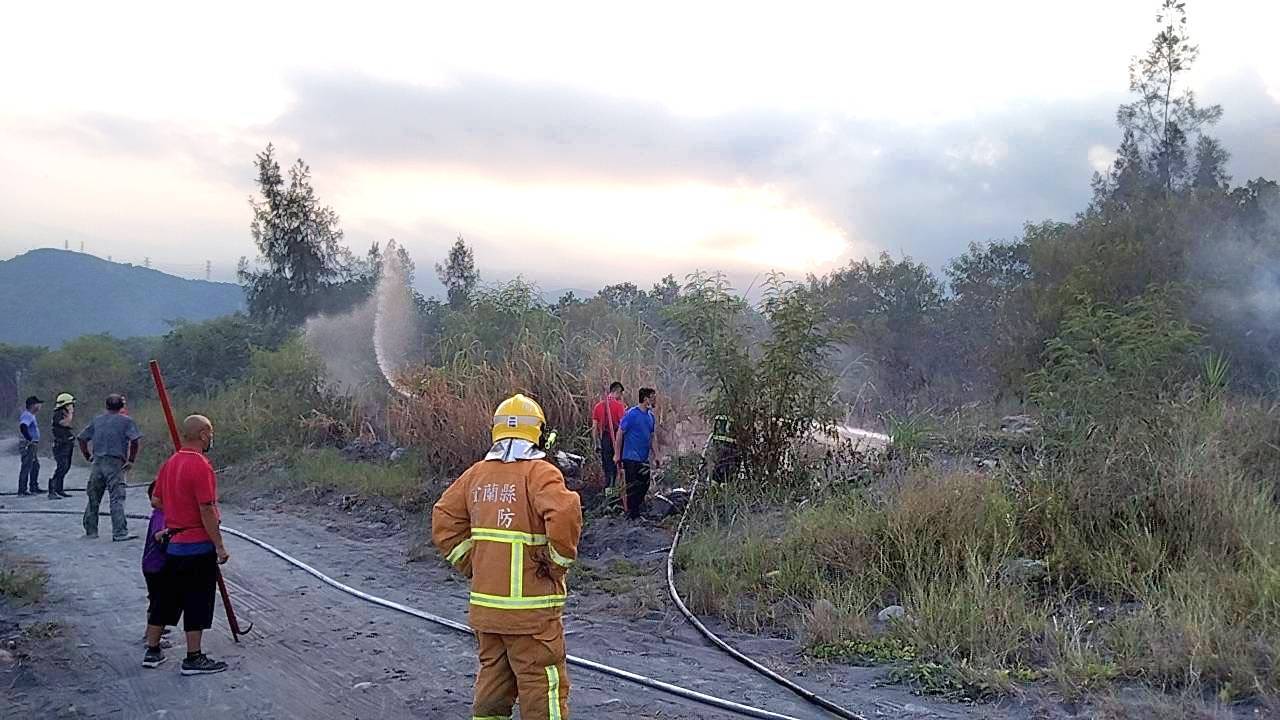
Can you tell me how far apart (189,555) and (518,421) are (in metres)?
3.54

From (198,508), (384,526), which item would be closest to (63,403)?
(384,526)

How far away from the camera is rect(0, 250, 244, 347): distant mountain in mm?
84000

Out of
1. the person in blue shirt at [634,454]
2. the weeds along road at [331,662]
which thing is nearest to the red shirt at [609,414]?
the person in blue shirt at [634,454]

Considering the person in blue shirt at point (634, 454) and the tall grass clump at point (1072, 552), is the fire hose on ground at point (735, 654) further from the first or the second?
the person in blue shirt at point (634, 454)

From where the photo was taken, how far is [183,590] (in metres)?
7.01

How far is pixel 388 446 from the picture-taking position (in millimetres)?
17562

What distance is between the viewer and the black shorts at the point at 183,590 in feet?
22.9

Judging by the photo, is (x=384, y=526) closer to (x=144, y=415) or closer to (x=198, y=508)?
(x=198, y=508)

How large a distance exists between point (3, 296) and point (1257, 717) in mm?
102612

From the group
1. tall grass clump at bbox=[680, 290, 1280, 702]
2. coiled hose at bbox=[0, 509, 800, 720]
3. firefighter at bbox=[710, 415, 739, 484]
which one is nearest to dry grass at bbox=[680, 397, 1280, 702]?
tall grass clump at bbox=[680, 290, 1280, 702]

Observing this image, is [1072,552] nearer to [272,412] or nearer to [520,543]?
[520,543]

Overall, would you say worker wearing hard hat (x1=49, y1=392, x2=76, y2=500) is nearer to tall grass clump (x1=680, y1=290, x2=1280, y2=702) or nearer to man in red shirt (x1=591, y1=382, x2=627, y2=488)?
man in red shirt (x1=591, y1=382, x2=627, y2=488)

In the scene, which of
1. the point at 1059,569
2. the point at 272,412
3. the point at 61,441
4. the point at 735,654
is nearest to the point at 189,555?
the point at 735,654

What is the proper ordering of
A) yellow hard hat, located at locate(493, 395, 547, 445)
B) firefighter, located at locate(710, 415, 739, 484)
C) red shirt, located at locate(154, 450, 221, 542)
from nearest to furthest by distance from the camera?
yellow hard hat, located at locate(493, 395, 547, 445)
red shirt, located at locate(154, 450, 221, 542)
firefighter, located at locate(710, 415, 739, 484)
